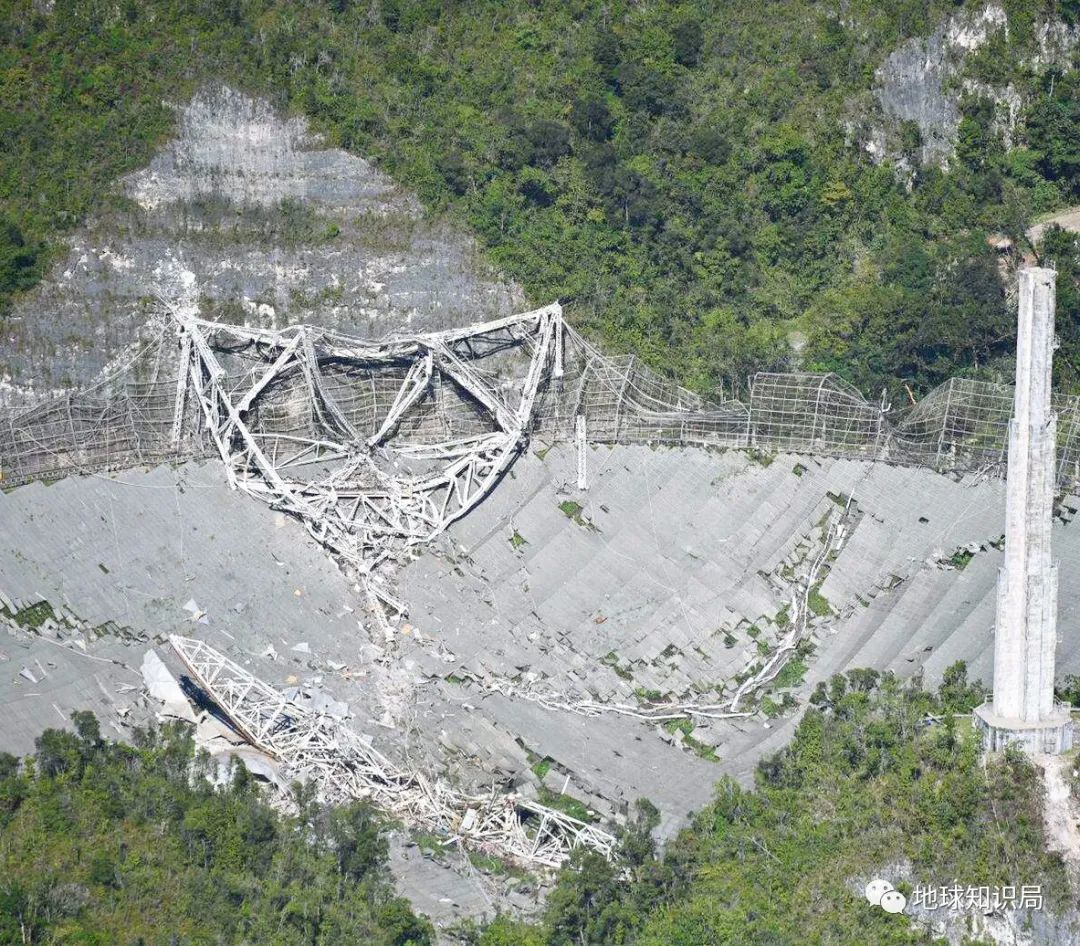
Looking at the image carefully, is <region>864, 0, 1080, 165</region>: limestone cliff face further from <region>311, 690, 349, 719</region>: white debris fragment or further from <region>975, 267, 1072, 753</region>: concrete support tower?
<region>311, 690, 349, 719</region>: white debris fragment

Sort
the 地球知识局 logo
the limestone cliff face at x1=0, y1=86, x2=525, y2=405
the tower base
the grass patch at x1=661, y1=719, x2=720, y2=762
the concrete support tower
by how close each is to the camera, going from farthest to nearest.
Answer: the limestone cliff face at x1=0, y1=86, x2=525, y2=405 → the grass patch at x1=661, y1=719, x2=720, y2=762 → the tower base → the concrete support tower → the 地球知识局 logo

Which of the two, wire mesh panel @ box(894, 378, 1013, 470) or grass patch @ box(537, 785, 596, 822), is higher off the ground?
wire mesh panel @ box(894, 378, 1013, 470)

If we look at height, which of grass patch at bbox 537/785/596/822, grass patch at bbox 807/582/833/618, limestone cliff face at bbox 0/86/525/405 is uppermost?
limestone cliff face at bbox 0/86/525/405

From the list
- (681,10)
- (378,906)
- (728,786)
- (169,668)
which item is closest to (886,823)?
(728,786)

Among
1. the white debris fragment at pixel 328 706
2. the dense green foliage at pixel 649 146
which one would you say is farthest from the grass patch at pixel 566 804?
the dense green foliage at pixel 649 146

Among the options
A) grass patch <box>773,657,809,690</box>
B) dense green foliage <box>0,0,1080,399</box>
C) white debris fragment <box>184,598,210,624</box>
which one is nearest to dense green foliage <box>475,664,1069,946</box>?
grass patch <box>773,657,809,690</box>

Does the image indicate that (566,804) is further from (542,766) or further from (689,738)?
(689,738)
